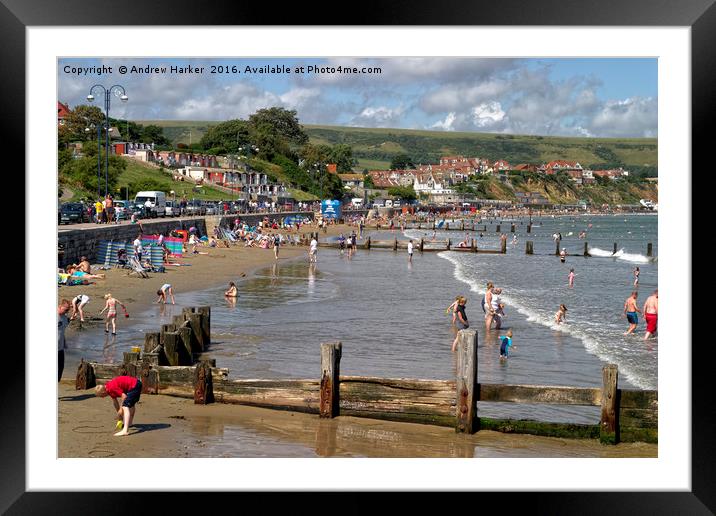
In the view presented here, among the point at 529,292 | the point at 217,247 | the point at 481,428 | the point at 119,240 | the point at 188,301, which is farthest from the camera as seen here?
the point at 217,247

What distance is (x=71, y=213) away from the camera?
116ft

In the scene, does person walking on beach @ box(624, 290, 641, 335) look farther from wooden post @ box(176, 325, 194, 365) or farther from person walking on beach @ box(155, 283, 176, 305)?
person walking on beach @ box(155, 283, 176, 305)

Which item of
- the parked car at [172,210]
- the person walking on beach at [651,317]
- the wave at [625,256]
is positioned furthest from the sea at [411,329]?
the parked car at [172,210]

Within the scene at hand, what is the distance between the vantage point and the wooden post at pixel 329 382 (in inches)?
429

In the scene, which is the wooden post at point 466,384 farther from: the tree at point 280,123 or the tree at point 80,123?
the tree at point 280,123

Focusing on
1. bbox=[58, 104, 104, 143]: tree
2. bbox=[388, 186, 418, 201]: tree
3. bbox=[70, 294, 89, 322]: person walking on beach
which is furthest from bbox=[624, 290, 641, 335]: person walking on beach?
bbox=[388, 186, 418, 201]: tree

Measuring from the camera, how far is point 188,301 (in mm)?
24594

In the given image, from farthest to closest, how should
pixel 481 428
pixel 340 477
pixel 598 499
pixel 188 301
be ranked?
pixel 188 301
pixel 481 428
pixel 340 477
pixel 598 499

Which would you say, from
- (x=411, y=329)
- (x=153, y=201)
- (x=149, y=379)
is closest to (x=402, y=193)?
(x=153, y=201)
